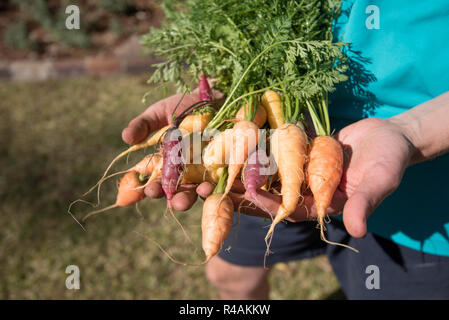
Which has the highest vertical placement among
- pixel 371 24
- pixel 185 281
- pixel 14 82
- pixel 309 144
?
pixel 14 82

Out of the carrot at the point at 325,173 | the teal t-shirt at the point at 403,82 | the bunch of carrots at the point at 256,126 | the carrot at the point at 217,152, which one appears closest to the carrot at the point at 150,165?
the bunch of carrots at the point at 256,126

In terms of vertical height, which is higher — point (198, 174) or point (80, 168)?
point (198, 174)

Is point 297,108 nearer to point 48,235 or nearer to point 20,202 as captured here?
point 48,235

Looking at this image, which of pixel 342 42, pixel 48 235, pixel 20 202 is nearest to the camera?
pixel 342 42

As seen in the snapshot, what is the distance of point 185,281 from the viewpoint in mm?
3217

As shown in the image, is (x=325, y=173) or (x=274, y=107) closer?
(x=325, y=173)

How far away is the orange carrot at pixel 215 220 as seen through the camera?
157 centimetres

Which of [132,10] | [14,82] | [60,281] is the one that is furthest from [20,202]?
[132,10]

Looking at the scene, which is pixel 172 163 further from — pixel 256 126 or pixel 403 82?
pixel 403 82

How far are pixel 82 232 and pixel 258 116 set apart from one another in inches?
98.6

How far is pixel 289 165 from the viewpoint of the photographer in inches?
62.2

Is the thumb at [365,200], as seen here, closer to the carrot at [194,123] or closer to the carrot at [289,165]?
the carrot at [289,165]

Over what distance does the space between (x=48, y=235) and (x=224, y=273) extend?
2000 mm

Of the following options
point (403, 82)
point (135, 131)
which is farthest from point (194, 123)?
point (403, 82)
